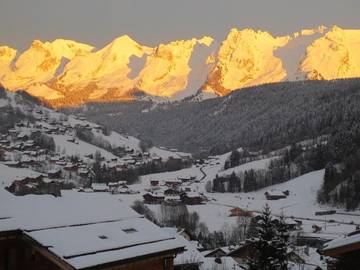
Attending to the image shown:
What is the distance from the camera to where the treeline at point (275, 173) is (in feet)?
401

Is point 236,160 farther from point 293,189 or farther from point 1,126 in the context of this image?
point 1,126

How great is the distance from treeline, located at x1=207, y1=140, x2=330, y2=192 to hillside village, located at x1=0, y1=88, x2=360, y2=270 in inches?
94.3

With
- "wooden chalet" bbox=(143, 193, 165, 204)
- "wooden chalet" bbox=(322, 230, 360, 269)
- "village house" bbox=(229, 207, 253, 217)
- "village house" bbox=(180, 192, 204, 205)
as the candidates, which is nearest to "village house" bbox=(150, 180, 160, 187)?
"wooden chalet" bbox=(143, 193, 165, 204)

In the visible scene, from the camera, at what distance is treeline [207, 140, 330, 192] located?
4809 inches

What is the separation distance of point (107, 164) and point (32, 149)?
1704 cm

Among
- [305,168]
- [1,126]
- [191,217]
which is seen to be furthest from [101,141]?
[191,217]

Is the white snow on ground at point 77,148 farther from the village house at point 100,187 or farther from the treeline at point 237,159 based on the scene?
the village house at point 100,187

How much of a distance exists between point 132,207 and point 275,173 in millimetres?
56140

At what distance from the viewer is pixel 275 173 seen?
5059 inches

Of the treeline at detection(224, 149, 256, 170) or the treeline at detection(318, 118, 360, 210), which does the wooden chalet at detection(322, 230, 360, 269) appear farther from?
the treeline at detection(224, 149, 256, 170)

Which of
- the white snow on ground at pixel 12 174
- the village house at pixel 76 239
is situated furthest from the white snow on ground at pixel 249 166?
the village house at pixel 76 239

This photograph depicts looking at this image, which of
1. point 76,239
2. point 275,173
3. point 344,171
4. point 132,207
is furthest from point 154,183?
point 76,239

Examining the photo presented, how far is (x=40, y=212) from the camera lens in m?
12.6

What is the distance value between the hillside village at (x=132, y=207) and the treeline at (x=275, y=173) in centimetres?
240
